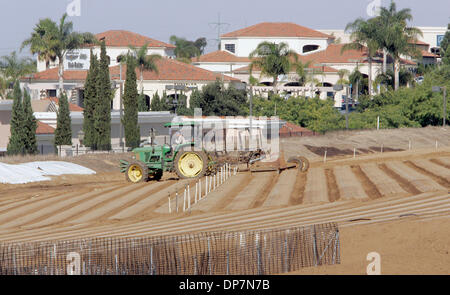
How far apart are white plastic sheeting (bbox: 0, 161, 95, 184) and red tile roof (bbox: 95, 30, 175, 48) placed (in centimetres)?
7061

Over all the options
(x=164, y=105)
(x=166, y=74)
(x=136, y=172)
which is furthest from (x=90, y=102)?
(x=166, y=74)

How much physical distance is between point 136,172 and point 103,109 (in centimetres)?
2178

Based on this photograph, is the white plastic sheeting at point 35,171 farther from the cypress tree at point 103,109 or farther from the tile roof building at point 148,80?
the tile roof building at point 148,80

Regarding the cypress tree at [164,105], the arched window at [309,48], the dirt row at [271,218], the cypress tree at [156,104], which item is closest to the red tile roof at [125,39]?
the arched window at [309,48]

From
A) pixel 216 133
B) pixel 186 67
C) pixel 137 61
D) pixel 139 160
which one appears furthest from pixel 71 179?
pixel 186 67

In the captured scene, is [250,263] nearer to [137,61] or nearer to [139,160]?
[139,160]

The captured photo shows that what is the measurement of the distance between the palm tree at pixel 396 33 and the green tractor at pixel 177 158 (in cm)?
5942

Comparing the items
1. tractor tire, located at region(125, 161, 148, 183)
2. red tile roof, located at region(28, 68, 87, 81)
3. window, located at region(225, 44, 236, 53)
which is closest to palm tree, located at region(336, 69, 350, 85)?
window, located at region(225, 44, 236, 53)

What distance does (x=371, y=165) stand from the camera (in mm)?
40125

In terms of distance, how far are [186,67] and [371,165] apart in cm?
5878

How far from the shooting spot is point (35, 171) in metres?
40.3

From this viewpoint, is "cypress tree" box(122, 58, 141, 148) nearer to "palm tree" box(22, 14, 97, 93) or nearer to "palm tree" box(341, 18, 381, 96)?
"palm tree" box(22, 14, 97, 93)

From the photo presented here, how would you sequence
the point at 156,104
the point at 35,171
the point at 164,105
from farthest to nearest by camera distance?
1. the point at 164,105
2. the point at 156,104
3. the point at 35,171

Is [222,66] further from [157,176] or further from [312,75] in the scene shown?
[157,176]
